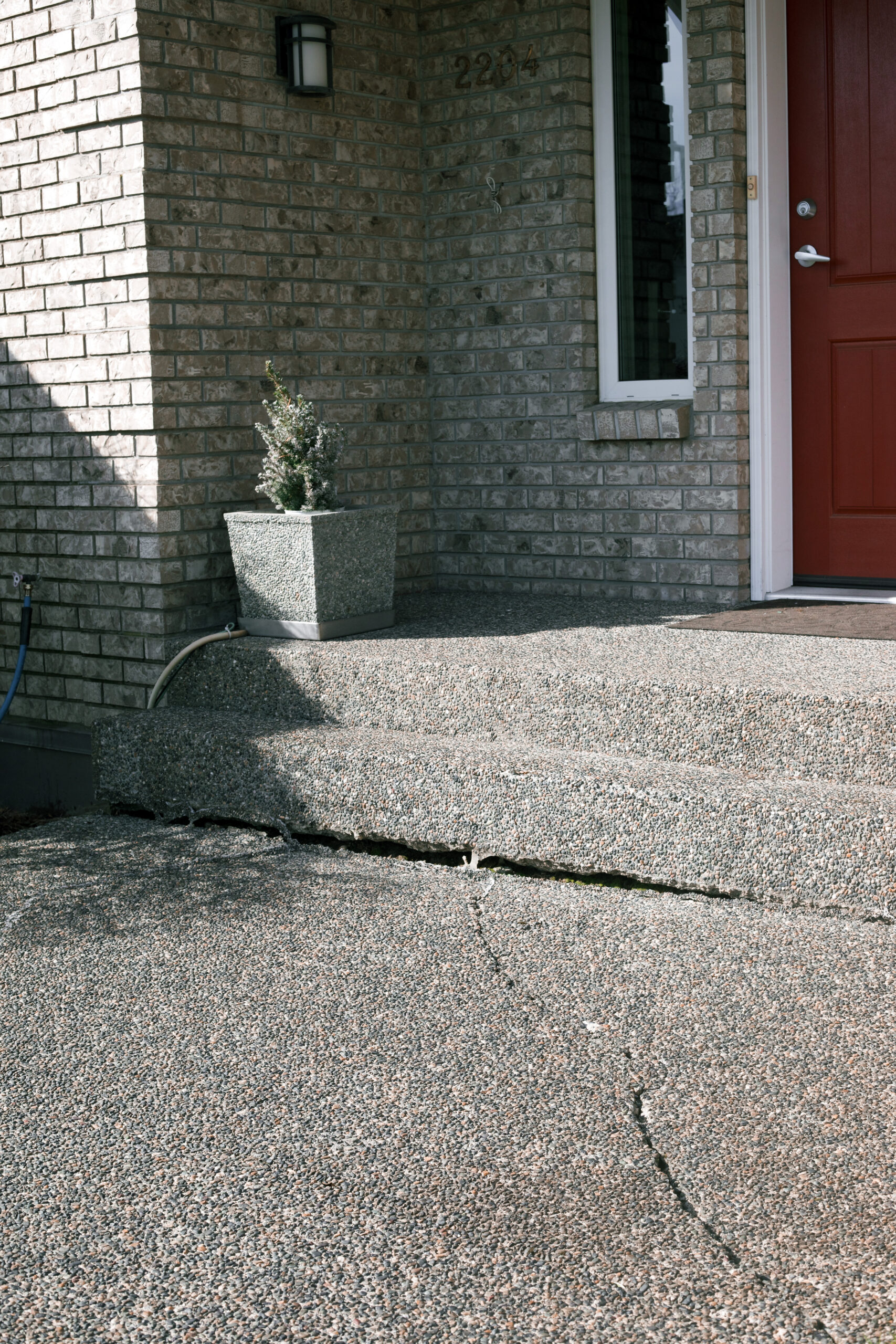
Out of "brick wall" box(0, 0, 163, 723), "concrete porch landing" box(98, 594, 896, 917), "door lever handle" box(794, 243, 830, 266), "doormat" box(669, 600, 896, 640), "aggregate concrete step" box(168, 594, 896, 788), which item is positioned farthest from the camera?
"door lever handle" box(794, 243, 830, 266)

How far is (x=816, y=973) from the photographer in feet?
9.66

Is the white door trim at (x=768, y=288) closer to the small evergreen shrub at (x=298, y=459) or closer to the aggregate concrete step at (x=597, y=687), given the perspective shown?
the aggregate concrete step at (x=597, y=687)

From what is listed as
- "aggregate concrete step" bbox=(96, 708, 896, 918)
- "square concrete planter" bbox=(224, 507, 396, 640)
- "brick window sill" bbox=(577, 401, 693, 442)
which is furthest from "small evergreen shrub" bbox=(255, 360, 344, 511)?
"brick window sill" bbox=(577, 401, 693, 442)

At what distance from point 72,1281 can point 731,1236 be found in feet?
3.06

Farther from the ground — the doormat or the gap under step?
the gap under step

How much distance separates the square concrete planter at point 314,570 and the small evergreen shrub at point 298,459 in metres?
0.09

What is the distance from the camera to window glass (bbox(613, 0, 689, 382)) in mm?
5383

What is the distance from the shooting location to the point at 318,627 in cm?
491

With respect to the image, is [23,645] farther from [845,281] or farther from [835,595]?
[845,281]

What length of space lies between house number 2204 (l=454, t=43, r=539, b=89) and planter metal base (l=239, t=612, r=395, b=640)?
88.6 inches

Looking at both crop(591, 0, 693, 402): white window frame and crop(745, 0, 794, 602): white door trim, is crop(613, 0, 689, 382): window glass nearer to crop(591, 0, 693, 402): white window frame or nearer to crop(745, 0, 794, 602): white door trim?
crop(591, 0, 693, 402): white window frame

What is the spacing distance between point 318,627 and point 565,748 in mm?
1168

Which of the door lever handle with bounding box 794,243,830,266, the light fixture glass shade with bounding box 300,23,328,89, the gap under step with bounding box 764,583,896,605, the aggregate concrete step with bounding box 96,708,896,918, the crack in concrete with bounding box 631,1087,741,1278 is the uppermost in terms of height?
the light fixture glass shade with bounding box 300,23,328,89

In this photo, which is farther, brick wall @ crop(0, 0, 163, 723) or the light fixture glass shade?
the light fixture glass shade
